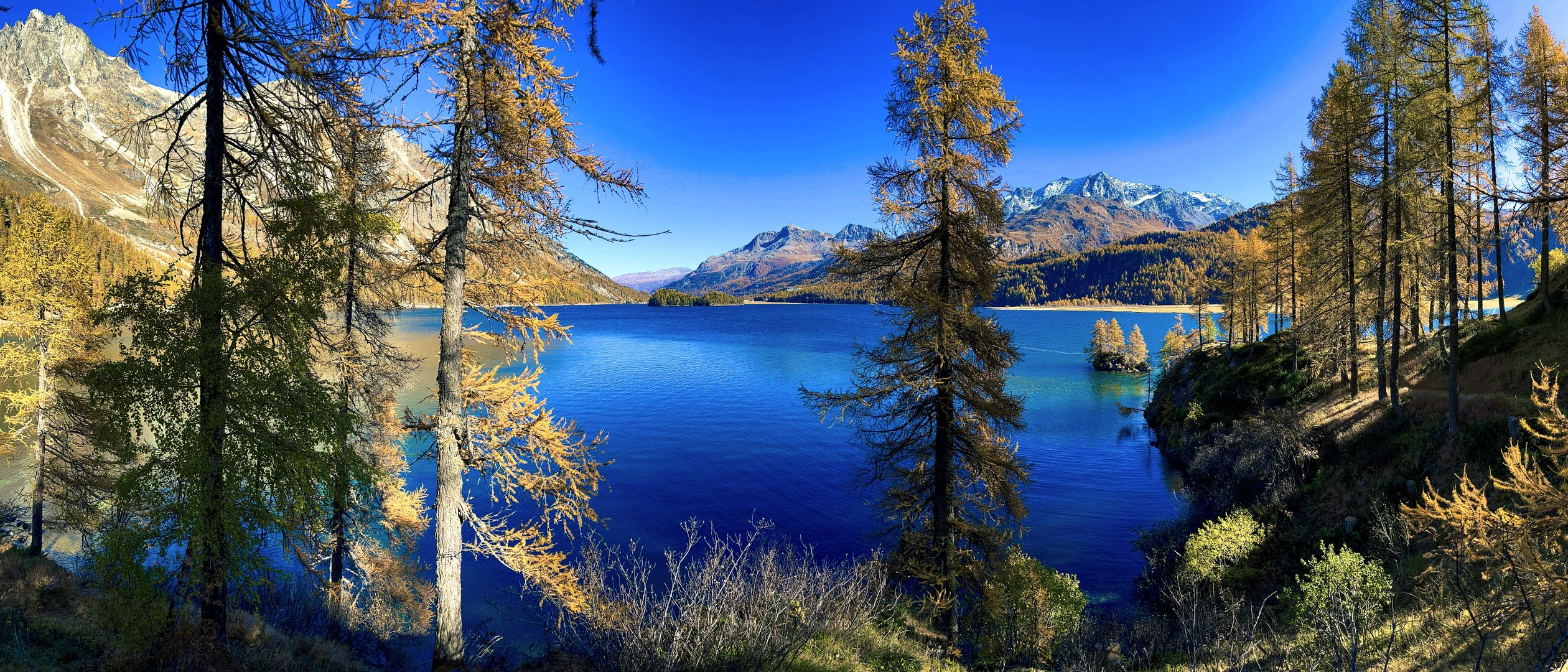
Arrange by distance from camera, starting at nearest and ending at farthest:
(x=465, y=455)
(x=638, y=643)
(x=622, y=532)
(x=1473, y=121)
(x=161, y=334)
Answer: (x=161, y=334) → (x=638, y=643) → (x=465, y=455) → (x=1473, y=121) → (x=622, y=532)

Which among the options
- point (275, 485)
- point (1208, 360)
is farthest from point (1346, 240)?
point (275, 485)

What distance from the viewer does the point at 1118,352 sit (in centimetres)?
7019

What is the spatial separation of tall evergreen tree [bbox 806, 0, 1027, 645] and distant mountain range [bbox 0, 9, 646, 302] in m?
6.13

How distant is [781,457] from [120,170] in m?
29.7

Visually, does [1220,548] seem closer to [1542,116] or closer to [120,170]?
[1542,116]

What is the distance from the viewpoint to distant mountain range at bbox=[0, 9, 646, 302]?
6.34 metres

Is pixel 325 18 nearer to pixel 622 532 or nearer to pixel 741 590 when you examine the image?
pixel 741 590

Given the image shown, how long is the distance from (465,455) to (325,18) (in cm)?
603

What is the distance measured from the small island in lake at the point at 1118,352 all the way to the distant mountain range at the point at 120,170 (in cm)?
6202

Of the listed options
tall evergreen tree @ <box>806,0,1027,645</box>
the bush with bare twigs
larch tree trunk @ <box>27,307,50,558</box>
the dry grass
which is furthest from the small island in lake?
larch tree trunk @ <box>27,307,50,558</box>

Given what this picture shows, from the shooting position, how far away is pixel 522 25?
7746 millimetres

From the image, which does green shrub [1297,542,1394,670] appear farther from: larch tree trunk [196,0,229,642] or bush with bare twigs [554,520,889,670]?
larch tree trunk [196,0,229,642]

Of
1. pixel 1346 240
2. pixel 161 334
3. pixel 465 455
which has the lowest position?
pixel 465 455

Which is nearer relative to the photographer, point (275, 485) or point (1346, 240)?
point (275, 485)
